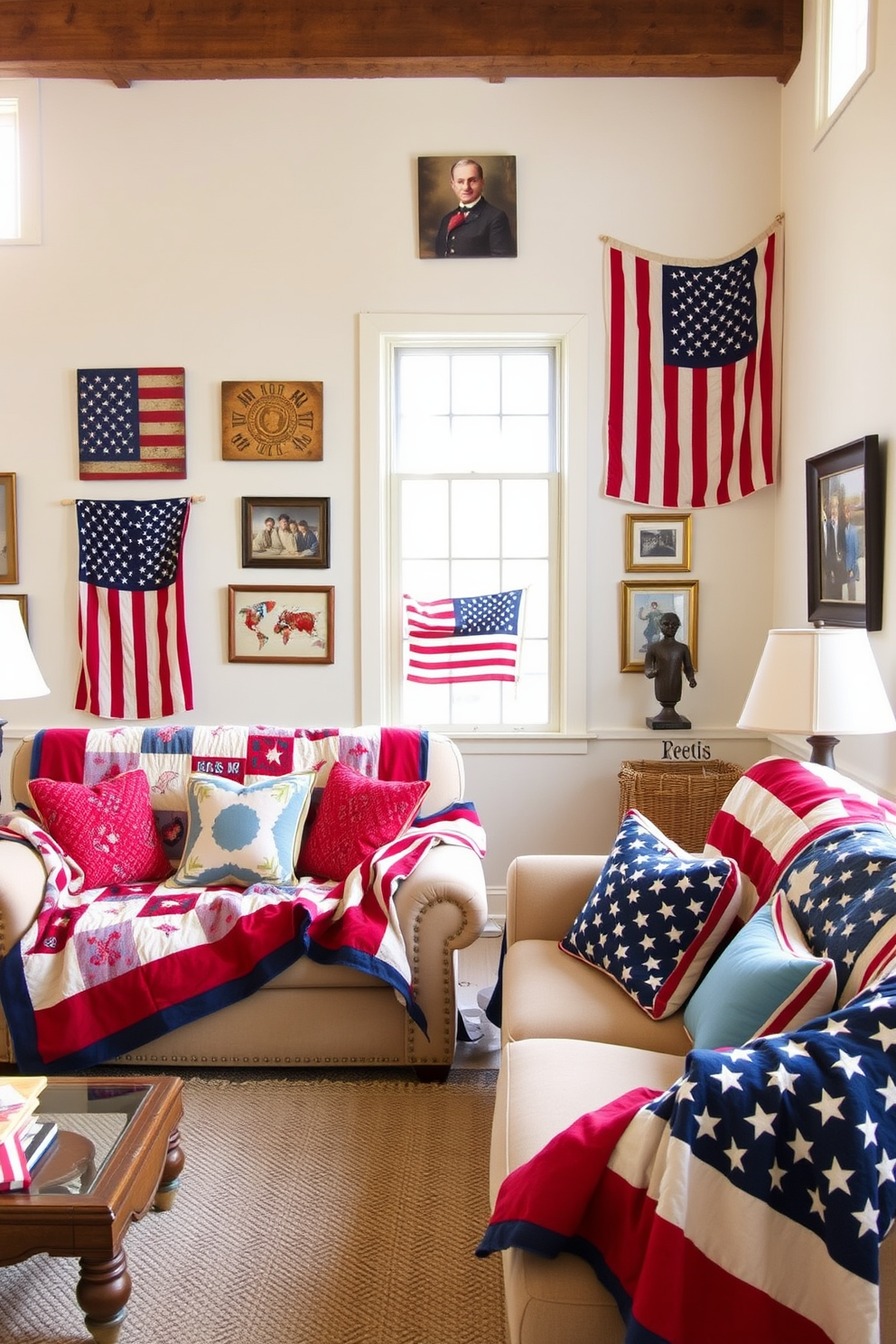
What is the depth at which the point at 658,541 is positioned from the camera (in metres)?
4.31

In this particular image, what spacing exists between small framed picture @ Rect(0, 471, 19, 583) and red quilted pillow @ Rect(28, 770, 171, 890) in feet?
4.74

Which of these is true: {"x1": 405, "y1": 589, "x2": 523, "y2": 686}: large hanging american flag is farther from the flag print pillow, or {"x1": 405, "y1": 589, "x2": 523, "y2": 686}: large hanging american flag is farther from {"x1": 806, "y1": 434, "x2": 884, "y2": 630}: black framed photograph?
the flag print pillow

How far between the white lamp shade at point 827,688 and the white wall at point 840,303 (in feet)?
1.25

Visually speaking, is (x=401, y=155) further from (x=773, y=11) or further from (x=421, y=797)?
Result: (x=421, y=797)

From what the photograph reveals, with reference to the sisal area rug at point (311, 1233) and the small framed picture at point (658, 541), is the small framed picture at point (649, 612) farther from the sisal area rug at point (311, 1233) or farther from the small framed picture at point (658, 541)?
the sisal area rug at point (311, 1233)

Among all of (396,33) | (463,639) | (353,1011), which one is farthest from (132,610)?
(396,33)

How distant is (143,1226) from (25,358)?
351 centimetres

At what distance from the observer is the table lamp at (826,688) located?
103 inches

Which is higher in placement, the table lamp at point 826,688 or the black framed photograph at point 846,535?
the black framed photograph at point 846,535

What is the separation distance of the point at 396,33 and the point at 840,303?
209cm

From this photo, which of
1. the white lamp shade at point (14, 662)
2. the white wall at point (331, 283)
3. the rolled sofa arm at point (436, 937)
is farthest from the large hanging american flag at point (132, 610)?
the rolled sofa arm at point (436, 937)

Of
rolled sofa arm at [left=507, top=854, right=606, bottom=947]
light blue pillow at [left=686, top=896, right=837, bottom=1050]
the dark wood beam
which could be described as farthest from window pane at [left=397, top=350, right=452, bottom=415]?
light blue pillow at [left=686, top=896, right=837, bottom=1050]

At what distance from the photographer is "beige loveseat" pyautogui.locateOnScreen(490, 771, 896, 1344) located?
1.35 meters

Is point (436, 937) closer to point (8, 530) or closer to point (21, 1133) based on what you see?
point (21, 1133)
